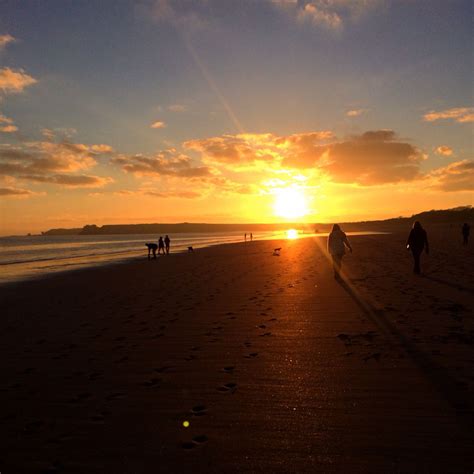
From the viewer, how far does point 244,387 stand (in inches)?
198

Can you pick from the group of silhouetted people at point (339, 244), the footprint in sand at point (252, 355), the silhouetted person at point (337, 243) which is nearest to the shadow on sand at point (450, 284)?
the group of silhouetted people at point (339, 244)

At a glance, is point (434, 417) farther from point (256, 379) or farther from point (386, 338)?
point (386, 338)

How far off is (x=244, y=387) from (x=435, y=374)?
106 inches

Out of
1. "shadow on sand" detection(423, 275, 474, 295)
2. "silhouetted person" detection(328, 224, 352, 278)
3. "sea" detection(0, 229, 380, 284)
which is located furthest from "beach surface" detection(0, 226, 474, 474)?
"sea" detection(0, 229, 380, 284)

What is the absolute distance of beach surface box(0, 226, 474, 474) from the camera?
11.6 ft

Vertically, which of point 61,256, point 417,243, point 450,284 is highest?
point 417,243

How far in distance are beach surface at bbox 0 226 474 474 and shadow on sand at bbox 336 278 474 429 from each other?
3 cm

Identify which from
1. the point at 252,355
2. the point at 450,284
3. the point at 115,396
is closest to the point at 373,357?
the point at 252,355

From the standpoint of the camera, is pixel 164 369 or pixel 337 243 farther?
pixel 337 243

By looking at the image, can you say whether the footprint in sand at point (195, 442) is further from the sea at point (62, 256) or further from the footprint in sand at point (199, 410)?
the sea at point (62, 256)

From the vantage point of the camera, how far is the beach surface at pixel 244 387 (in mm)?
3531

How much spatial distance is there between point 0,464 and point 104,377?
2107 millimetres

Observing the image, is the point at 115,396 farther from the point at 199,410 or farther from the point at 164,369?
the point at 199,410

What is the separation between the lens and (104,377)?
5.64m
